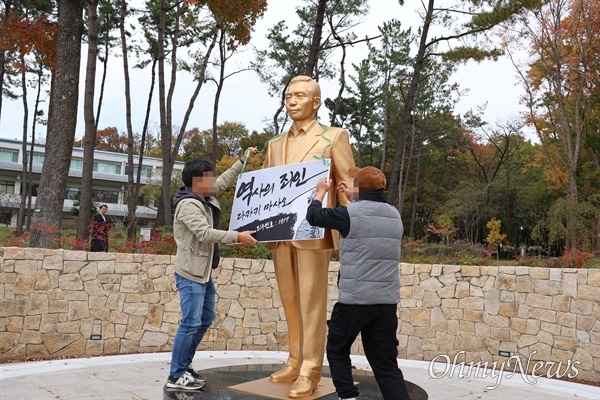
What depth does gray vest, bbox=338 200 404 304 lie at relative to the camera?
3295mm

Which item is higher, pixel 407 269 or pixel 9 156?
pixel 9 156

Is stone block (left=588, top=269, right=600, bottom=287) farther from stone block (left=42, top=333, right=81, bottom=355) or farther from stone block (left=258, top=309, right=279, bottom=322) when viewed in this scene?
stone block (left=42, top=333, right=81, bottom=355)

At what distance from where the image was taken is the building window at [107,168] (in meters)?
44.4

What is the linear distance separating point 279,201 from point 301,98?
843mm

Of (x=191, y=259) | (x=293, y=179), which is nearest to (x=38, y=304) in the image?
(x=191, y=259)

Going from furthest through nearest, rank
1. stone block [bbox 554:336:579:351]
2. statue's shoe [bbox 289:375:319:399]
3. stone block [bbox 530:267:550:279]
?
stone block [bbox 530:267:550:279] < stone block [bbox 554:336:579:351] < statue's shoe [bbox 289:375:319:399]

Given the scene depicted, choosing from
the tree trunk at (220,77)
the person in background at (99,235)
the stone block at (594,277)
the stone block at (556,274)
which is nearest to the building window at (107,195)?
the tree trunk at (220,77)

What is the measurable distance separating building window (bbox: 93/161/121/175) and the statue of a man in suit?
43.0 meters

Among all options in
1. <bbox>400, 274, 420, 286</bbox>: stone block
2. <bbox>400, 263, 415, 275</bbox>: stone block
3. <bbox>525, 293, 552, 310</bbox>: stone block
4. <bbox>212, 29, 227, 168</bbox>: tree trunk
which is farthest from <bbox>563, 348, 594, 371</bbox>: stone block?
<bbox>212, 29, 227, 168</bbox>: tree trunk

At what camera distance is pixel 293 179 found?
157 inches

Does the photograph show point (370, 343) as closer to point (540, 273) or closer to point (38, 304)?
point (540, 273)

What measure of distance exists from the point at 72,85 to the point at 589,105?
17691 millimetres

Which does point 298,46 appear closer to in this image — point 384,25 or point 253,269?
point 384,25

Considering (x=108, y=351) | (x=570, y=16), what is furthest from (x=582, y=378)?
(x=570, y=16)
